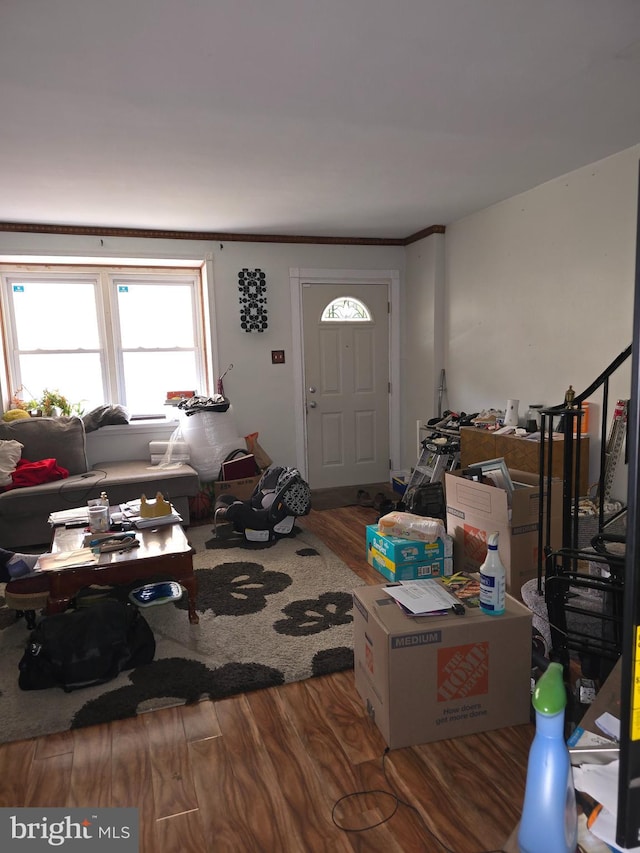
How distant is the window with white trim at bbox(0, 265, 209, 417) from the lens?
16.3 ft

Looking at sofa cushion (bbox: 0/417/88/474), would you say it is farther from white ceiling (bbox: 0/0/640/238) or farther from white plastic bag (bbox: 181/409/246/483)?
white ceiling (bbox: 0/0/640/238)

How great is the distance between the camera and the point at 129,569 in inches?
104

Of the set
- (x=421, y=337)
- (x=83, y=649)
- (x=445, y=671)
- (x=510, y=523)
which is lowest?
(x=83, y=649)

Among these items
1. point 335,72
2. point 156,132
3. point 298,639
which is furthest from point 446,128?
point 298,639

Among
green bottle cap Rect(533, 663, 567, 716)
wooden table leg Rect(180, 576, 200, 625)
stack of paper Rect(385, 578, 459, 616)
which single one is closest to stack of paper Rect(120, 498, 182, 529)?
wooden table leg Rect(180, 576, 200, 625)

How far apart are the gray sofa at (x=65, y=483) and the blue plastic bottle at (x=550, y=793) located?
378 centimetres

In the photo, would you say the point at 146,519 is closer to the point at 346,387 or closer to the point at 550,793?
the point at 550,793

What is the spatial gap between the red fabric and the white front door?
232 centimetres

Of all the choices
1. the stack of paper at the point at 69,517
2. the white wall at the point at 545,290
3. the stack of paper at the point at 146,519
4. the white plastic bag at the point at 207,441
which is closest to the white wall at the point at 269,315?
the white plastic bag at the point at 207,441

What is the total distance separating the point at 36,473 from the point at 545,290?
12.9 ft

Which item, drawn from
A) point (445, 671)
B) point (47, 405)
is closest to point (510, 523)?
point (445, 671)

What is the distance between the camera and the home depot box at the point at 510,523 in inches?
106

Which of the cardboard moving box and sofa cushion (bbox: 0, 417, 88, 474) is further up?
sofa cushion (bbox: 0, 417, 88, 474)

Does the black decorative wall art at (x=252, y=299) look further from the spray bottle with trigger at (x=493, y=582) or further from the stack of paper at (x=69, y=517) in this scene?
the spray bottle with trigger at (x=493, y=582)
